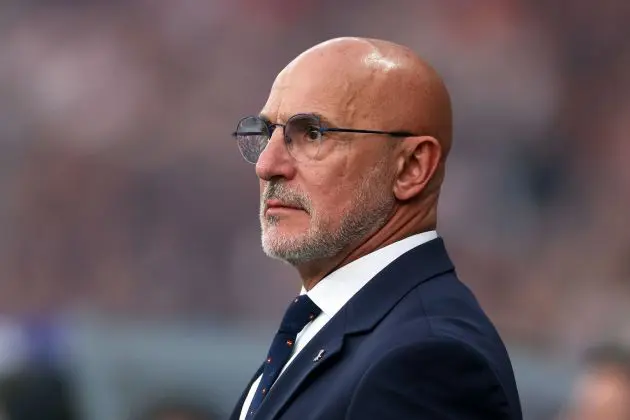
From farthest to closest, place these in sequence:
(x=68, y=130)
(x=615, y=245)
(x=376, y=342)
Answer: (x=68, y=130) → (x=615, y=245) → (x=376, y=342)

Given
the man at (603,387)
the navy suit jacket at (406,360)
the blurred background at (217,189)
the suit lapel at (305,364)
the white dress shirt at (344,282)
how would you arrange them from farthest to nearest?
the blurred background at (217,189)
the man at (603,387)
the white dress shirt at (344,282)
the suit lapel at (305,364)
the navy suit jacket at (406,360)

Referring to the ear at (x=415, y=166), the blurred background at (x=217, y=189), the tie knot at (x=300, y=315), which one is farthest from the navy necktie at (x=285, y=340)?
the blurred background at (x=217, y=189)

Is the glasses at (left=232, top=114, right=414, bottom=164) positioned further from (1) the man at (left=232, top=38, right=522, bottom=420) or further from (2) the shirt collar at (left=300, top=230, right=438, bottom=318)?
(2) the shirt collar at (left=300, top=230, right=438, bottom=318)

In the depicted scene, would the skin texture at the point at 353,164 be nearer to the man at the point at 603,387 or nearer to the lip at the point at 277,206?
the lip at the point at 277,206

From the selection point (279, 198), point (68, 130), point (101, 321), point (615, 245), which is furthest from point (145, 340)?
point (279, 198)

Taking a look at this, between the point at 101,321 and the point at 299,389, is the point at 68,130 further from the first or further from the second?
the point at 299,389

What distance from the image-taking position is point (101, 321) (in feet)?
13.0

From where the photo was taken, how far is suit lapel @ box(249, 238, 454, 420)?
163 cm

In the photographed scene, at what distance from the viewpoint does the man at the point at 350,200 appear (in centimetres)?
166

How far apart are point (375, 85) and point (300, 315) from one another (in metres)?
0.40

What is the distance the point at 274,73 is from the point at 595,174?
1.24 m

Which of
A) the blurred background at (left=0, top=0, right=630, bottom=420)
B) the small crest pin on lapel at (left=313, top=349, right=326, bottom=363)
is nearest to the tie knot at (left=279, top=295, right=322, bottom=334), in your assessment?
the small crest pin on lapel at (left=313, top=349, right=326, bottom=363)

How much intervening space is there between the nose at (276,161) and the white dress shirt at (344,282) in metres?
0.18

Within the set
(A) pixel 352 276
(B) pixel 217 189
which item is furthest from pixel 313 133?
(B) pixel 217 189
